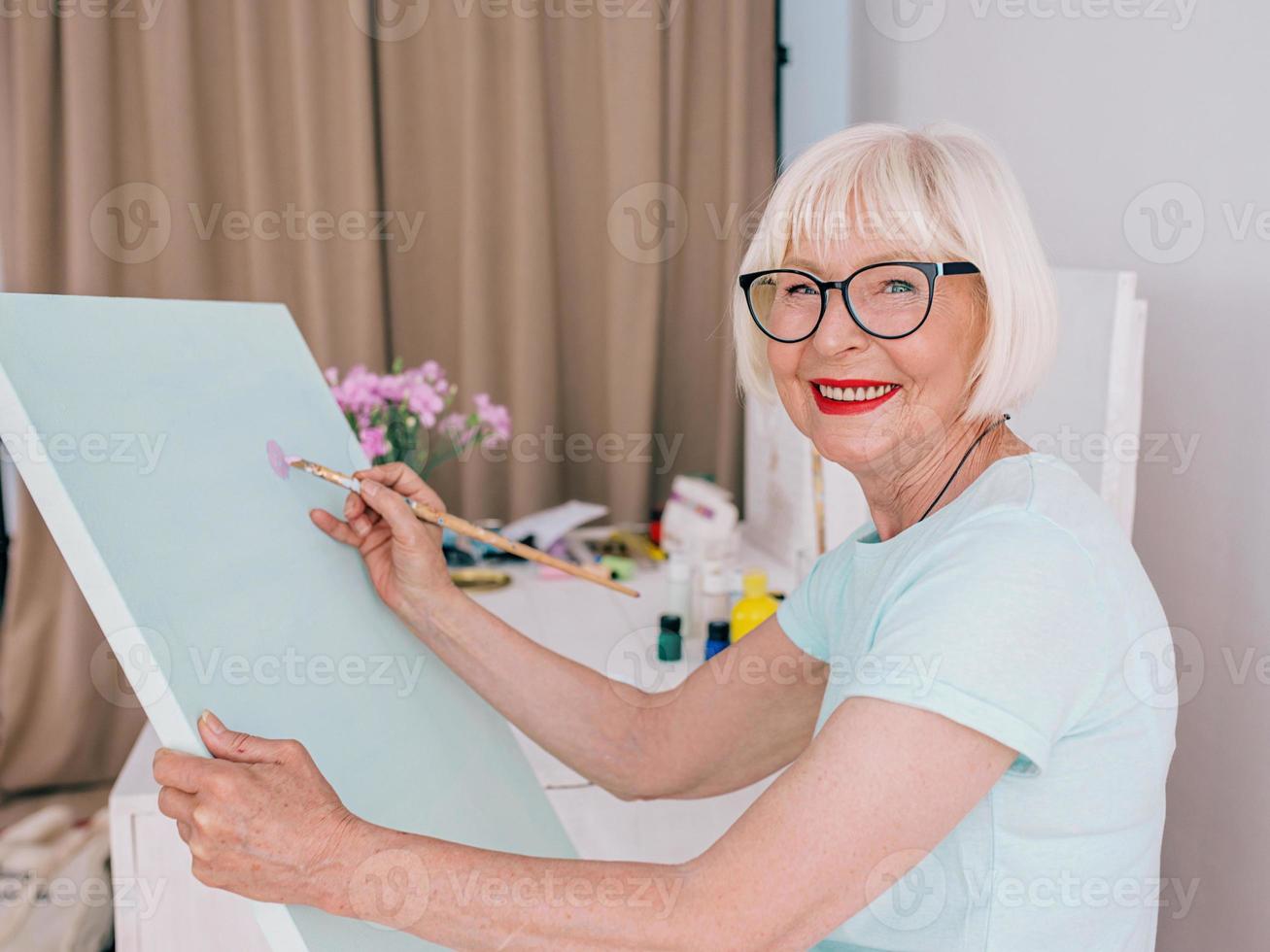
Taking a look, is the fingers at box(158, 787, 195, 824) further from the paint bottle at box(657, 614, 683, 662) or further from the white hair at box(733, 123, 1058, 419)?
the paint bottle at box(657, 614, 683, 662)

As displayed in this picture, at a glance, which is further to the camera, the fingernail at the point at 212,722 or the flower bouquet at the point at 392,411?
the flower bouquet at the point at 392,411

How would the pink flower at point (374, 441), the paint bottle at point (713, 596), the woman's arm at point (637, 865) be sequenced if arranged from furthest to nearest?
the pink flower at point (374, 441) → the paint bottle at point (713, 596) → the woman's arm at point (637, 865)

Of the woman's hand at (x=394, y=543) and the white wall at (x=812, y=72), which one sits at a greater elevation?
the white wall at (x=812, y=72)

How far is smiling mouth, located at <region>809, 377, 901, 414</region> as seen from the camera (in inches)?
34.5

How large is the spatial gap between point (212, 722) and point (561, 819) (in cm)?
72

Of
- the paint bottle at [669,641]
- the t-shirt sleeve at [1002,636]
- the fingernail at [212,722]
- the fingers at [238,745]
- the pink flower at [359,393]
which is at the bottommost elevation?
the paint bottle at [669,641]

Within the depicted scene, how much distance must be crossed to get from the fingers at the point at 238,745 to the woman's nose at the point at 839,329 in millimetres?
516

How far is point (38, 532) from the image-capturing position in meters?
2.36

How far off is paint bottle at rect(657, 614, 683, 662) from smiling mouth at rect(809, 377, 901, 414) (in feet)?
2.54

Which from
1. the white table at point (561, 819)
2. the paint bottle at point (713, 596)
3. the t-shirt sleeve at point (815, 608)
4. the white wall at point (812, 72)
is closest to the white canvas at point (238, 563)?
the white table at point (561, 819)

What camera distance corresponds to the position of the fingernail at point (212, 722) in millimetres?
677

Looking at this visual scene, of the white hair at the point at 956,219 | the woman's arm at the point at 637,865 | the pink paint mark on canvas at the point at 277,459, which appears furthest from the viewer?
the pink paint mark on canvas at the point at 277,459

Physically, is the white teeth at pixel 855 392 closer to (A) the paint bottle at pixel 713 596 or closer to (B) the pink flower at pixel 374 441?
(A) the paint bottle at pixel 713 596

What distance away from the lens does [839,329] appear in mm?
860
